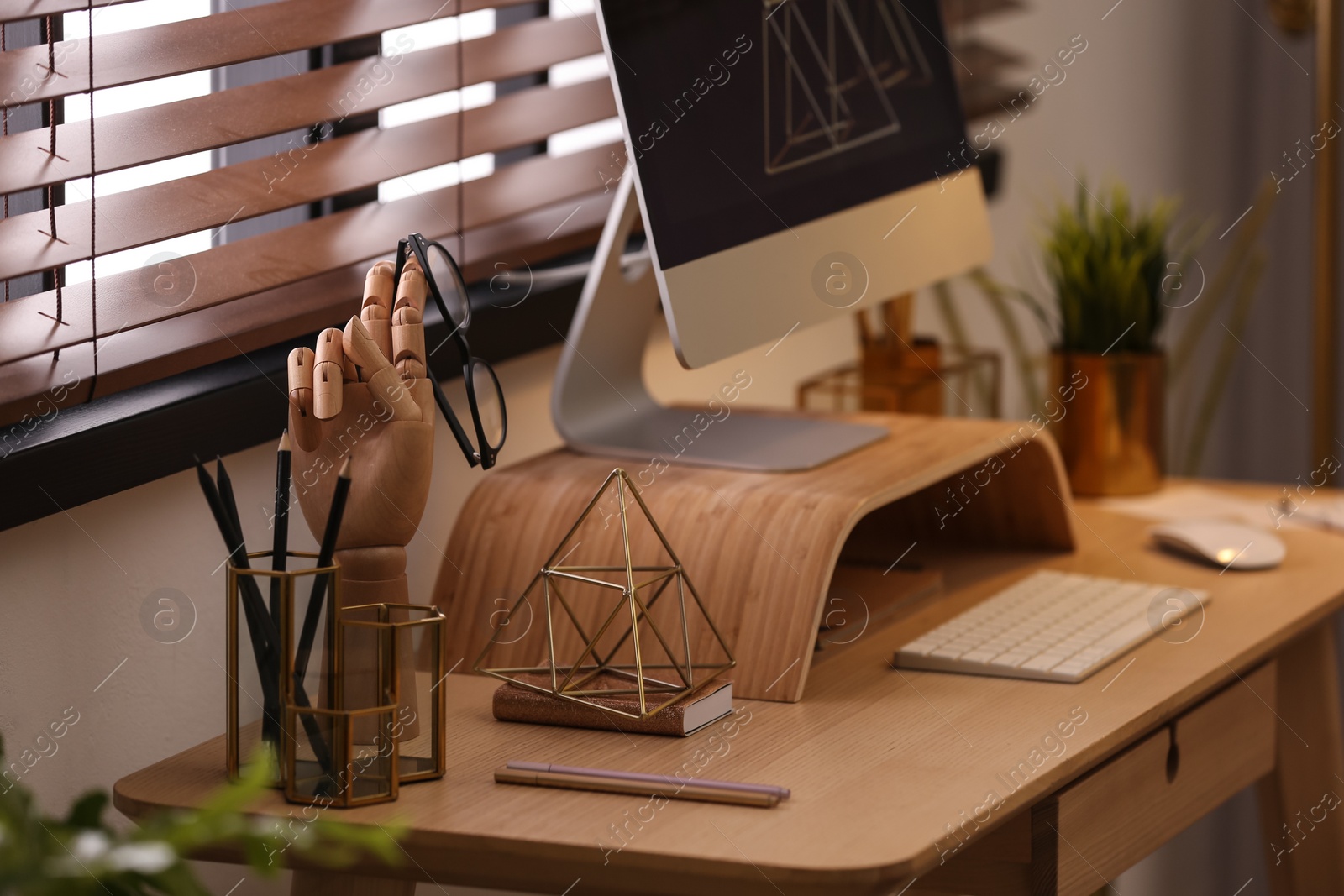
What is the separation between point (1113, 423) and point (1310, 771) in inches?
16.2

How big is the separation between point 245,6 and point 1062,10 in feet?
5.09

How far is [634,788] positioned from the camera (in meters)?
0.89

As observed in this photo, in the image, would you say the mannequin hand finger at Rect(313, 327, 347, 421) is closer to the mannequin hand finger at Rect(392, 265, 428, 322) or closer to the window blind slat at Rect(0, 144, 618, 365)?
the mannequin hand finger at Rect(392, 265, 428, 322)

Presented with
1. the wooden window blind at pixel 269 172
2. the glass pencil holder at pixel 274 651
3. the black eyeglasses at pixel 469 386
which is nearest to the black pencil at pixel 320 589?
the glass pencil holder at pixel 274 651

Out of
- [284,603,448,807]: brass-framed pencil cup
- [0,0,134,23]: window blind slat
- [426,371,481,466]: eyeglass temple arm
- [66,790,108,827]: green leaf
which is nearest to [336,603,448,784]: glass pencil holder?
[284,603,448,807]: brass-framed pencil cup

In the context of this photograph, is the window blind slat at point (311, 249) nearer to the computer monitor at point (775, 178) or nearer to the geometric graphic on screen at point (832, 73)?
the computer monitor at point (775, 178)

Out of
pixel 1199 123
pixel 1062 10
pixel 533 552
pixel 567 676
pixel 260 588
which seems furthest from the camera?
pixel 1199 123

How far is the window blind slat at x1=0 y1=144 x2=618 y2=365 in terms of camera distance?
1.02m

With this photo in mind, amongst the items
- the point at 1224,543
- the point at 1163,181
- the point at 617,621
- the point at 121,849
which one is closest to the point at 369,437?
the point at 617,621

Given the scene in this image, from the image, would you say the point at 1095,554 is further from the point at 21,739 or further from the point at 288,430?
the point at 21,739

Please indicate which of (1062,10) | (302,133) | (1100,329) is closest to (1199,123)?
(1062,10)

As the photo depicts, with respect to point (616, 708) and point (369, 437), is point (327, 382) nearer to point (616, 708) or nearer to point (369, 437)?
point (369, 437)

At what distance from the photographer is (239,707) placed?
2.94ft

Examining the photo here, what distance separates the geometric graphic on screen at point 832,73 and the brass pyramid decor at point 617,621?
33 cm
